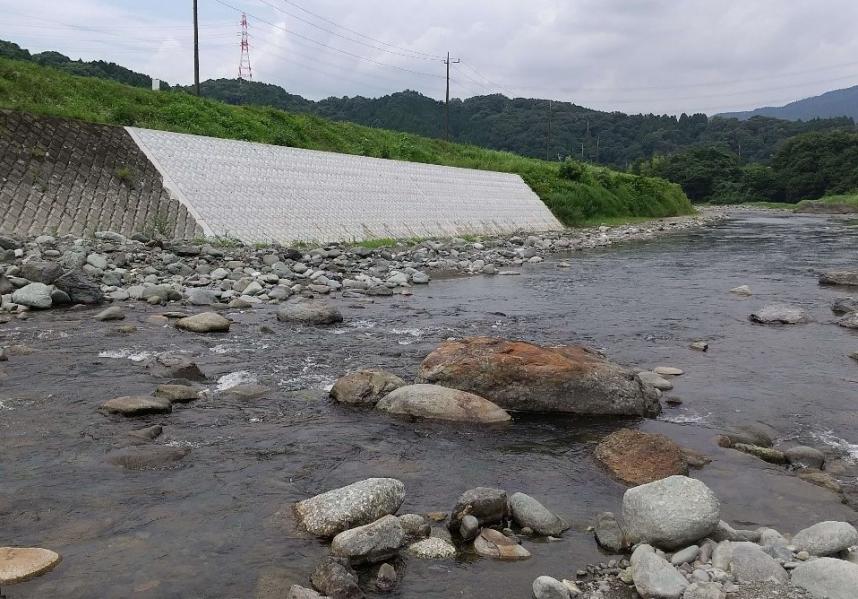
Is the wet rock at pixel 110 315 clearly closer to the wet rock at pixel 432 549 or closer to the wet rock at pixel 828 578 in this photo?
Answer: the wet rock at pixel 432 549

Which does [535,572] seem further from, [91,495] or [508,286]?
[508,286]

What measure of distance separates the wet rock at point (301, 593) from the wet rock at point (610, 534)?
216cm

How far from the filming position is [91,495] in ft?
18.0

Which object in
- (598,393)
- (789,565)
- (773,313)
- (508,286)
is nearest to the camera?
(789,565)

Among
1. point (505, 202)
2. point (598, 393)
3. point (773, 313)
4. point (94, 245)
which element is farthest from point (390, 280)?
point (505, 202)

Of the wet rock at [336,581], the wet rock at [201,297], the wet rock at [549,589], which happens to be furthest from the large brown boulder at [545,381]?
the wet rock at [201,297]

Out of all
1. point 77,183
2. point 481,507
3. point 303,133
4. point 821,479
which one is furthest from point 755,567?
point 303,133

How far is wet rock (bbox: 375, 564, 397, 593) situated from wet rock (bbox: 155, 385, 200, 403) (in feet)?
14.0

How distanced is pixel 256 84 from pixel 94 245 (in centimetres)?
6500

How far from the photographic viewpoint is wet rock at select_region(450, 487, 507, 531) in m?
5.15

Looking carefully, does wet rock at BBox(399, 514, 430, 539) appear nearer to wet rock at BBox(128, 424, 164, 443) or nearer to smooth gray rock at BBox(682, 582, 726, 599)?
smooth gray rock at BBox(682, 582, 726, 599)

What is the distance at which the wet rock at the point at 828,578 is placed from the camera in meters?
4.02

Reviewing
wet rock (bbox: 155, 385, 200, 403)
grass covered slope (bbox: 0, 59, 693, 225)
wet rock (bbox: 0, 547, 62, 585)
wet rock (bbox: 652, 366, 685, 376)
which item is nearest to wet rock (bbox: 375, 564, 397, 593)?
wet rock (bbox: 0, 547, 62, 585)

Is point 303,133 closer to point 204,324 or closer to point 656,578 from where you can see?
point 204,324
